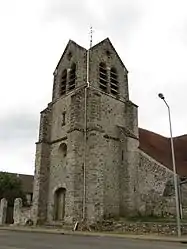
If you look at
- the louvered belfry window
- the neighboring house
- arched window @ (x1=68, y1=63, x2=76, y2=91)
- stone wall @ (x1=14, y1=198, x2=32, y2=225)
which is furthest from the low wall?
the neighboring house

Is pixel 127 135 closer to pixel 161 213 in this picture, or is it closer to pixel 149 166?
pixel 149 166

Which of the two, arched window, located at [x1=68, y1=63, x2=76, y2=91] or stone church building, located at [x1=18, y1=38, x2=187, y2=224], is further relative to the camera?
arched window, located at [x1=68, y1=63, x2=76, y2=91]

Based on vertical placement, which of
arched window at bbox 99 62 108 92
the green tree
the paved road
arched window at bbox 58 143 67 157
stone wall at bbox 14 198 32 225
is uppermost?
arched window at bbox 99 62 108 92

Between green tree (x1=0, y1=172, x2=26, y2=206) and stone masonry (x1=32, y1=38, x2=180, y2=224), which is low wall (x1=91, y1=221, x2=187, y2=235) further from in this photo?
green tree (x1=0, y1=172, x2=26, y2=206)

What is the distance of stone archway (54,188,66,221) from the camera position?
84.4ft

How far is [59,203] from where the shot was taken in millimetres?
26109

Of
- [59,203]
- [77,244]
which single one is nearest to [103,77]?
[59,203]

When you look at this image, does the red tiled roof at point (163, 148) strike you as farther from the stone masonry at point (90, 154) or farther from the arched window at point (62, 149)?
the arched window at point (62, 149)

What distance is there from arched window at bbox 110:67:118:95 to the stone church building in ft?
0.33

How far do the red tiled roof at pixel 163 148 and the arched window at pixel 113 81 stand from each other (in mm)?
5862

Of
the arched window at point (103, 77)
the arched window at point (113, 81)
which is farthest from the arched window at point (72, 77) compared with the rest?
the arched window at point (113, 81)

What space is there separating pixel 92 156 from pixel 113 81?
981cm

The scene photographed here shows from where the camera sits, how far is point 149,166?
90.8 feet

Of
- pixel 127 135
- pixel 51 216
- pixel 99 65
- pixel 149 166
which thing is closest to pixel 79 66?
pixel 99 65
